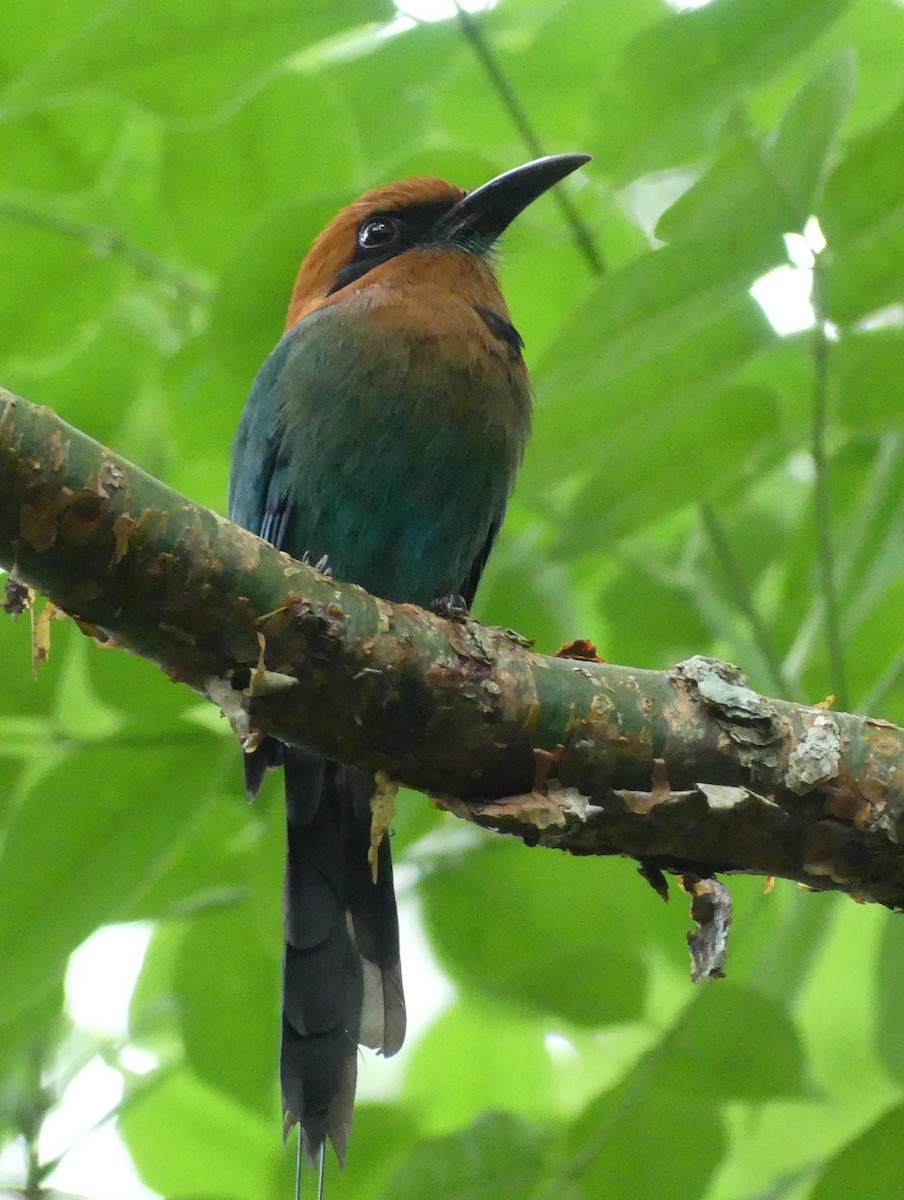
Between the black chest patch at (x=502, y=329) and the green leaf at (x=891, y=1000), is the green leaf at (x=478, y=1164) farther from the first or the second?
the black chest patch at (x=502, y=329)

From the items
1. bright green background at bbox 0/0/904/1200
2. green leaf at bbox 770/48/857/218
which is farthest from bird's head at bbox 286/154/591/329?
green leaf at bbox 770/48/857/218

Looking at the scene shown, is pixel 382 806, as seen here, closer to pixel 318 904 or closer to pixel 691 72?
pixel 318 904

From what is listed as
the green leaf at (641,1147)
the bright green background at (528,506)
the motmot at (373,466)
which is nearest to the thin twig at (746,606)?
the bright green background at (528,506)

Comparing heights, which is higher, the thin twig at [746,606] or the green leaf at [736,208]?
the green leaf at [736,208]

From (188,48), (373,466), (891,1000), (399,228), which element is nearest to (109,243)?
(188,48)

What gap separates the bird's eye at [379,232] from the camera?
3682 millimetres

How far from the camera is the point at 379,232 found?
146 inches

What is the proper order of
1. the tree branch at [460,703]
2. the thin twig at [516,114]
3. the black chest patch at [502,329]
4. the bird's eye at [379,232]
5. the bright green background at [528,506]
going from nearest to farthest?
1. the tree branch at [460,703]
2. the bright green background at [528,506]
3. the thin twig at [516,114]
4. the black chest patch at [502,329]
5. the bird's eye at [379,232]

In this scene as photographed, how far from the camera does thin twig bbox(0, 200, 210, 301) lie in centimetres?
290

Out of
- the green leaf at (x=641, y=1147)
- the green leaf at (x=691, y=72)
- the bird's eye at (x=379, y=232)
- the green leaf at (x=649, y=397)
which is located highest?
the bird's eye at (x=379, y=232)

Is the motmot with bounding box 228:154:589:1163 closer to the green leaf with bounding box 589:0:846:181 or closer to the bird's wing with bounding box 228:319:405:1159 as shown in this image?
the bird's wing with bounding box 228:319:405:1159

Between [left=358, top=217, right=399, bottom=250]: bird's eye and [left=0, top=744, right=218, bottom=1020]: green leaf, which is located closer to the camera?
[left=0, top=744, right=218, bottom=1020]: green leaf

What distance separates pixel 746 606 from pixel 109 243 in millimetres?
1429

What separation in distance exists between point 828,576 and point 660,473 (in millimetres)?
348
